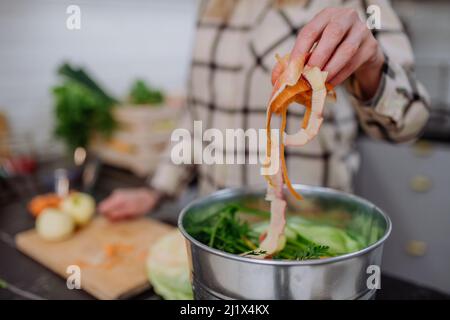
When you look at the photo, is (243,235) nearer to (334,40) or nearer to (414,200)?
(334,40)

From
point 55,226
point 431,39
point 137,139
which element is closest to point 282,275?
point 55,226

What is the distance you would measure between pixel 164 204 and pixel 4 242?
1.28 ft

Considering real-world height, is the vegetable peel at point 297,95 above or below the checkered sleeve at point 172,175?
above

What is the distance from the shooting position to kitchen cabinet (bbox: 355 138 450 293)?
62.1 inches

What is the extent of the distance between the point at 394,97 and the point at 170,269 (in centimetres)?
44

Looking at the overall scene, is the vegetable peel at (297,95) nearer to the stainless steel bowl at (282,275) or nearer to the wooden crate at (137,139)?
the stainless steel bowl at (282,275)

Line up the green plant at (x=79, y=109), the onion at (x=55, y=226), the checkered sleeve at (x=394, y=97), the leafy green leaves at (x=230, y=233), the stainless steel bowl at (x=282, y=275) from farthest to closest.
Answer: the green plant at (x=79, y=109) < the onion at (x=55, y=226) < the checkered sleeve at (x=394, y=97) < the leafy green leaves at (x=230, y=233) < the stainless steel bowl at (x=282, y=275)

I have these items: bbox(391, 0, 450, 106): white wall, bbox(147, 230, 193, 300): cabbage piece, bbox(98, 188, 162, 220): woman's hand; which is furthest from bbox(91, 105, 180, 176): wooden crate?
bbox(391, 0, 450, 106): white wall

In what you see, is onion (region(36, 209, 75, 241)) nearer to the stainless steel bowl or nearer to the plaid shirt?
the plaid shirt

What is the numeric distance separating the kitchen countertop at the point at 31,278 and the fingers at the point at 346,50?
368 mm

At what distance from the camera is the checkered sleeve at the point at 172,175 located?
45.3 inches

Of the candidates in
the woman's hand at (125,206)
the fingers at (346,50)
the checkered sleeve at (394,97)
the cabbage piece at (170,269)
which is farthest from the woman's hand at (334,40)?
the woman's hand at (125,206)
